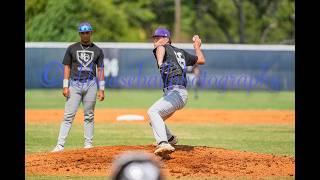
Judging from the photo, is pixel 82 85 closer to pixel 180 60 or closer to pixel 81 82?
pixel 81 82

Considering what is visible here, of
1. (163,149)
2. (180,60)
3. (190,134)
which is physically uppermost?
(180,60)

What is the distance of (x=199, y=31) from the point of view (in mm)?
61594

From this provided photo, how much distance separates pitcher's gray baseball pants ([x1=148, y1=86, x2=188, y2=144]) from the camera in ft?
35.2

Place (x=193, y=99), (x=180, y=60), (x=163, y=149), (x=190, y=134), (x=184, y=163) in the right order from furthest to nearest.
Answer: (x=193, y=99) < (x=190, y=134) < (x=180, y=60) < (x=184, y=163) < (x=163, y=149)

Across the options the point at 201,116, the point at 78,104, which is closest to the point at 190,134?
the point at 78,104

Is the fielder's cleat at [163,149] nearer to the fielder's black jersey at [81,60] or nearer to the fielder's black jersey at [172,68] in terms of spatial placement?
the fielder's black jersey at [172,68]

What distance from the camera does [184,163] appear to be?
35.2 feet

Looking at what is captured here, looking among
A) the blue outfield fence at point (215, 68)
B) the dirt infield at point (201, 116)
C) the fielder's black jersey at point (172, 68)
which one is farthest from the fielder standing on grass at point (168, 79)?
the blue outfield fence at point (215, 68)

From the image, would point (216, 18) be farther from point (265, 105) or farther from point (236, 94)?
point (265, 105)

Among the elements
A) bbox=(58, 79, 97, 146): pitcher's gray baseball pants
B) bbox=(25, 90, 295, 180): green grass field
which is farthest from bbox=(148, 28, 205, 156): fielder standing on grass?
bbox=(58, 79, 97, 146): pitcher's gray baseball pants

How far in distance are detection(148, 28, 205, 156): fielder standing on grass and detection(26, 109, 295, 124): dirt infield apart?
9.81m

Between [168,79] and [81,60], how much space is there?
220 centimetres
